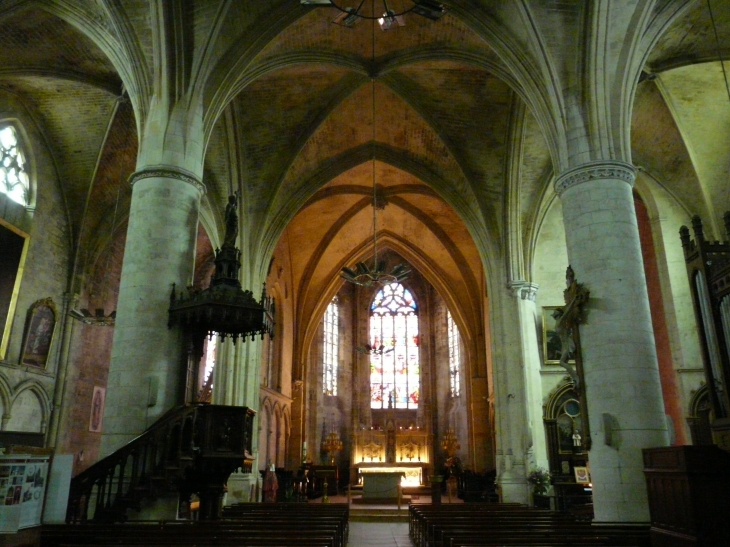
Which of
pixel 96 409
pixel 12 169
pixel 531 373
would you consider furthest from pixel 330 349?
pixel 12 169

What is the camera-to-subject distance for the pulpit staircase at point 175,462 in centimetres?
931

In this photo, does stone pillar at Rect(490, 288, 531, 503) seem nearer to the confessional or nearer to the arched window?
the confessional

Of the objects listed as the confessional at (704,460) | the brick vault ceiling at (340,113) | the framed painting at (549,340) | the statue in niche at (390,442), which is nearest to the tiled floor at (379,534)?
the confessional at (704,460)

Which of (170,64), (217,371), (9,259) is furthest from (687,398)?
(9,259)

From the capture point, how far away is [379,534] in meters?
14.3

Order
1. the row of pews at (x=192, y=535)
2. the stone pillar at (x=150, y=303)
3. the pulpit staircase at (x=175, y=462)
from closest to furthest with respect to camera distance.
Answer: the row of pews at (x=192, y=535) → the pulpit staircase at (x=175, y=462) → the stone pillar at (x=150, y=303)

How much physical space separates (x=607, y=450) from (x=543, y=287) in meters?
11.1

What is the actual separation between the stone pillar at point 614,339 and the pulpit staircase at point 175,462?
19.3 ft

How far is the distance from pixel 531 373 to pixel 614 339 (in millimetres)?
8489

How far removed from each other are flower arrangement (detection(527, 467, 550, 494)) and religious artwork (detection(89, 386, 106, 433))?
13.3 meters

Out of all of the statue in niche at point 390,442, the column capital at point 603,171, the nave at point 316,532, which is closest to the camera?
the nave at point 316,532

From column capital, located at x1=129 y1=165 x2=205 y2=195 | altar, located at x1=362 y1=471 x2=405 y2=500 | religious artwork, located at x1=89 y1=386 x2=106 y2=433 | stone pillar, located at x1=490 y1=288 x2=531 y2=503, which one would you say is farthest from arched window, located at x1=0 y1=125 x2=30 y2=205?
altar, located at x1=362 y1=471 x2=405 y2=500

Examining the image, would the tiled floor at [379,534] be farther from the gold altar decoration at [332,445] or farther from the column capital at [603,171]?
the gold altar decoration at [332,445]

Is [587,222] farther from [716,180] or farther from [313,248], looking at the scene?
[313,248]
